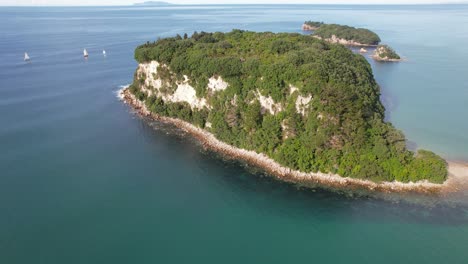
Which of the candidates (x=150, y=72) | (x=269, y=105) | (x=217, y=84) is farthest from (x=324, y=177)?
(x=150, y=72)

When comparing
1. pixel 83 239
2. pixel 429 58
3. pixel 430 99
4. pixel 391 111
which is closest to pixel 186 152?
pixel 83 239

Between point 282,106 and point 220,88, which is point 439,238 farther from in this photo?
point 220,88

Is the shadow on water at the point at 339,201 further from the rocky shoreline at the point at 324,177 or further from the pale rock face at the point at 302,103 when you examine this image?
the pale rock face at the point at 302,103

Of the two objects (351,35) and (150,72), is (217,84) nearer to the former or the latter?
(150,72)

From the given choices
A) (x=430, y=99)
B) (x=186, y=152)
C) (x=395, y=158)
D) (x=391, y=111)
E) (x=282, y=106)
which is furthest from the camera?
(x=430, y=99)

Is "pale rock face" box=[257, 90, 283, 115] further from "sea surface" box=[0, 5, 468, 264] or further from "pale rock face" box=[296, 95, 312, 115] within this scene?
"sea surface" box=[0, 5, 468, 264]

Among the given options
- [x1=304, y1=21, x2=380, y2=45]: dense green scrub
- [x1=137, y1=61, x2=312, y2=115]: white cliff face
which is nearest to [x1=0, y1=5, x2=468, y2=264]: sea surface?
[x1=137, y1=61, x2=312, y2=115]: white cliff face

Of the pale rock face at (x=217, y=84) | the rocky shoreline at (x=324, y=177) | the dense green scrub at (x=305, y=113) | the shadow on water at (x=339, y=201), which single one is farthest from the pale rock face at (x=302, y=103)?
the pale rock face at (x=217, y=84)
